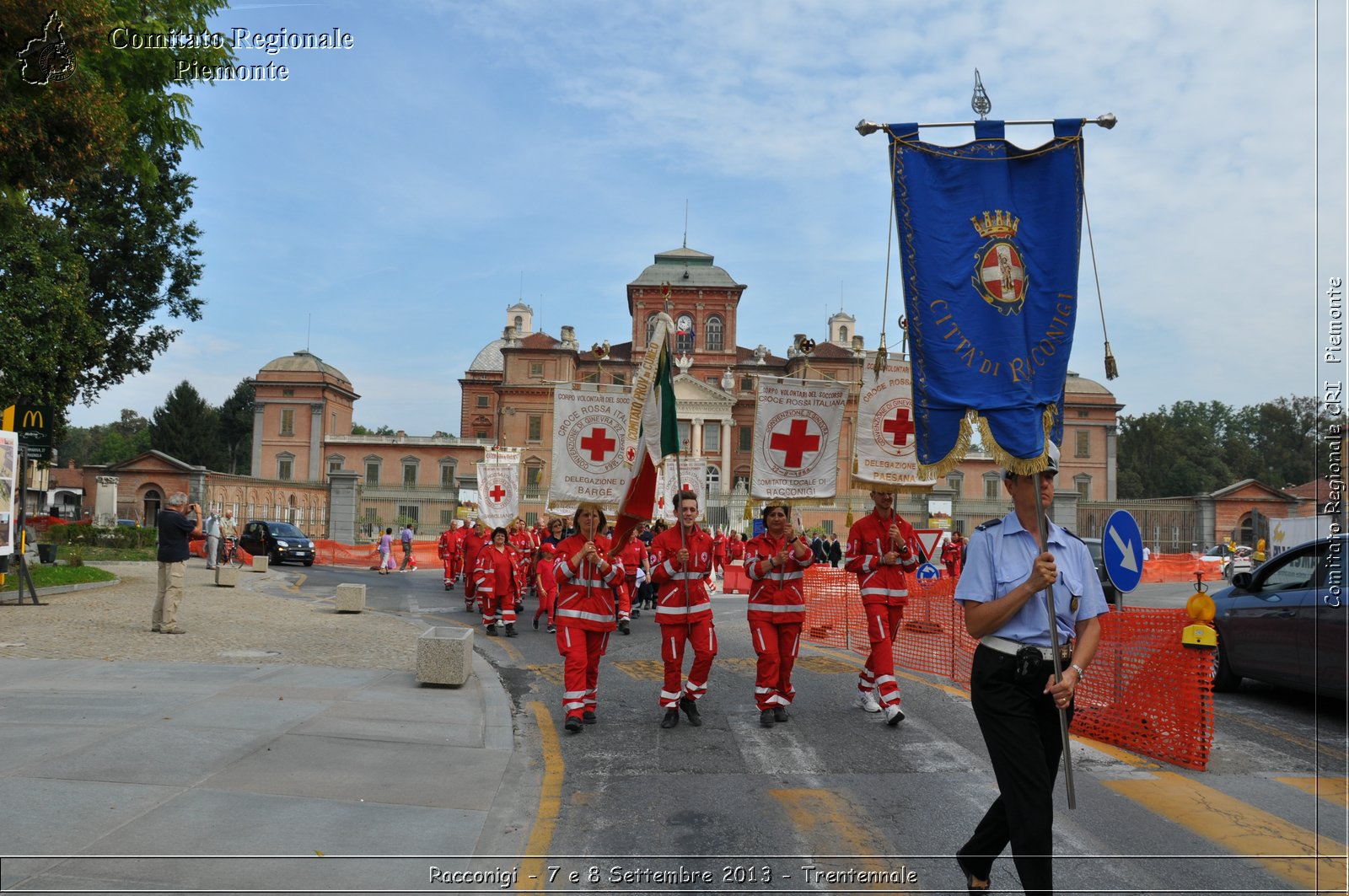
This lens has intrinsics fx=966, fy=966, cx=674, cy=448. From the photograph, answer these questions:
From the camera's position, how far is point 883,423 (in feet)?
31.8

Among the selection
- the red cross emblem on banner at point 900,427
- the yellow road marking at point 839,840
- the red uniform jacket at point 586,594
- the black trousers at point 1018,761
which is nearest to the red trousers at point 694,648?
the red uniform jacket at point 586,594

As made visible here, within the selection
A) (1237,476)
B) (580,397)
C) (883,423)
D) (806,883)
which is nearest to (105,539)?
(580,397)

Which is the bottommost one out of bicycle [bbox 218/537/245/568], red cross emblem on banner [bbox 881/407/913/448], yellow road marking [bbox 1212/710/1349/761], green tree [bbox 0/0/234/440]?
bicycle [bbox 218/537/245/568]

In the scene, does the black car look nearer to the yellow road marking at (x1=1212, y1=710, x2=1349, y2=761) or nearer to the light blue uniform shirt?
the yellow road marking at (x1=1212, y1=710, x2=1349, y2=761)

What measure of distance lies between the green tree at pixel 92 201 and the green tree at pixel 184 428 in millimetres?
57492

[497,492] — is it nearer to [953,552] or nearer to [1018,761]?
[953,552]

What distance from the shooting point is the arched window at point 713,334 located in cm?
8000

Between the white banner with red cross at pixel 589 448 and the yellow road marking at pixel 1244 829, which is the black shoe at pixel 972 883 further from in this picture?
the white banner with red cross at pixel 589 448

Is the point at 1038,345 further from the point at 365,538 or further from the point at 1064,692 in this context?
the point at 365,538

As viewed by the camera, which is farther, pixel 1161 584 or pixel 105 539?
pixel 105 539

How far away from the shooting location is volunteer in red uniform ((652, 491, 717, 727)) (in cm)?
842

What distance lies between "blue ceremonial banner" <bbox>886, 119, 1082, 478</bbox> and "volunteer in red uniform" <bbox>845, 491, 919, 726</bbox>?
2784mm

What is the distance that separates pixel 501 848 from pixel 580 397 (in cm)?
657

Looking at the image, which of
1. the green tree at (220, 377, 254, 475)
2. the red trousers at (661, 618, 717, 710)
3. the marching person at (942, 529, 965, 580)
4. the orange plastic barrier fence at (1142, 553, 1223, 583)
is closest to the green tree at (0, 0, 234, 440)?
the red trousers at (661, 618, 717, 710)
